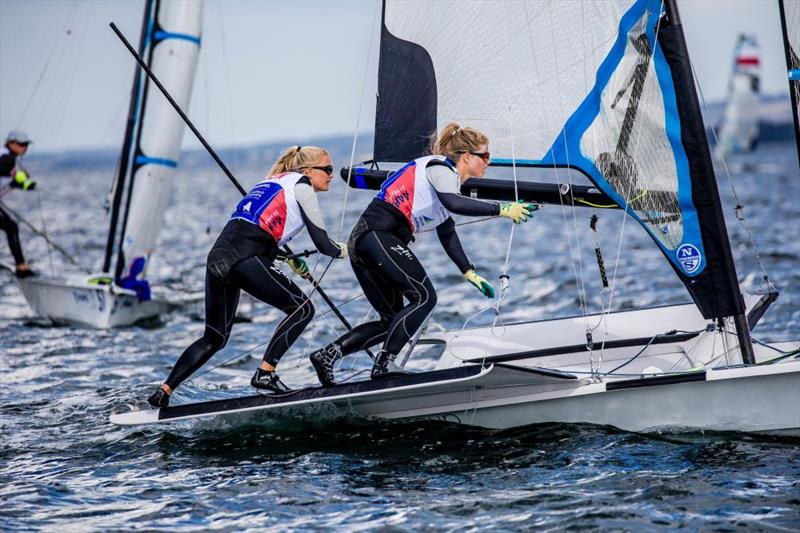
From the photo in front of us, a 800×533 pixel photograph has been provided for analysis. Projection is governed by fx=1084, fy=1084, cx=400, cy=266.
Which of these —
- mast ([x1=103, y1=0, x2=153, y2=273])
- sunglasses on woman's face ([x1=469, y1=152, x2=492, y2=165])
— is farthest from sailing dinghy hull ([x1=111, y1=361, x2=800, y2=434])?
mast ([x1=103, y1=0, x2=153, y2=273])

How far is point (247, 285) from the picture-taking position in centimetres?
612

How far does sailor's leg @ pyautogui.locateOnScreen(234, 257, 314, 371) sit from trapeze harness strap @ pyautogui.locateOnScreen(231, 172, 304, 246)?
0.21m

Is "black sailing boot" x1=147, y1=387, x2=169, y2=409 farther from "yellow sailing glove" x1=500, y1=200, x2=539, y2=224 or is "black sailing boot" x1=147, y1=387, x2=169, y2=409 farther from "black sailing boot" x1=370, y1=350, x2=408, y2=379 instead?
"yellow sailing glove" x1=500, y1=200, x2=539, y2=224

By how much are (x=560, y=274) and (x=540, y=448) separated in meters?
9.80

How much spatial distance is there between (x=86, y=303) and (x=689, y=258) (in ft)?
24.8

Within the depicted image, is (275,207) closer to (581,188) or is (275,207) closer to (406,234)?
(406,234)

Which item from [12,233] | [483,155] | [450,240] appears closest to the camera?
[483,155]

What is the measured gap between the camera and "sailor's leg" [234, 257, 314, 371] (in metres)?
6.07

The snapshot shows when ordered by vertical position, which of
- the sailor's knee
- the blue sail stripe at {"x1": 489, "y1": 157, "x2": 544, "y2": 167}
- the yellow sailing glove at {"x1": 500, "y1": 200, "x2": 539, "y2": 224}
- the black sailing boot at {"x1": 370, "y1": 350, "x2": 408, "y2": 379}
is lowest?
the black sailing boot at {"x1": 370, "y1": 350, "x2": 408, "y2": 379}

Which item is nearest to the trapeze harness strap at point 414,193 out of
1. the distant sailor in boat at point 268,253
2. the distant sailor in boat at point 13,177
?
the distant sailor in boat at point 268,253

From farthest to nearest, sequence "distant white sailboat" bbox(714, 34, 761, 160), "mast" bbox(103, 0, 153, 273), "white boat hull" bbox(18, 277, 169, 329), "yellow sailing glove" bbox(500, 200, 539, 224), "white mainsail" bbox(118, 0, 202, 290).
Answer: "distant white sailboat" bbox(714, 34, 761, 160) → "mast" bbox(103, 0, 153, 273) → "white mainsail" bbox(118, 0, 202, 290) → "white boat hull" bbox(18, 277, 169, 329) → "yellow sailing glove" bbox(500, 200, 539, 224)

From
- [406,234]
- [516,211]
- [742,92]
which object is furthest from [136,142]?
[742,92]

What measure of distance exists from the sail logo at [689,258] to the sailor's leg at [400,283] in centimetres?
148

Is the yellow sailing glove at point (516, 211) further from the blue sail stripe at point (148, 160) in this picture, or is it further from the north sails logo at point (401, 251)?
the blue sail stripe at point (148, 160)
